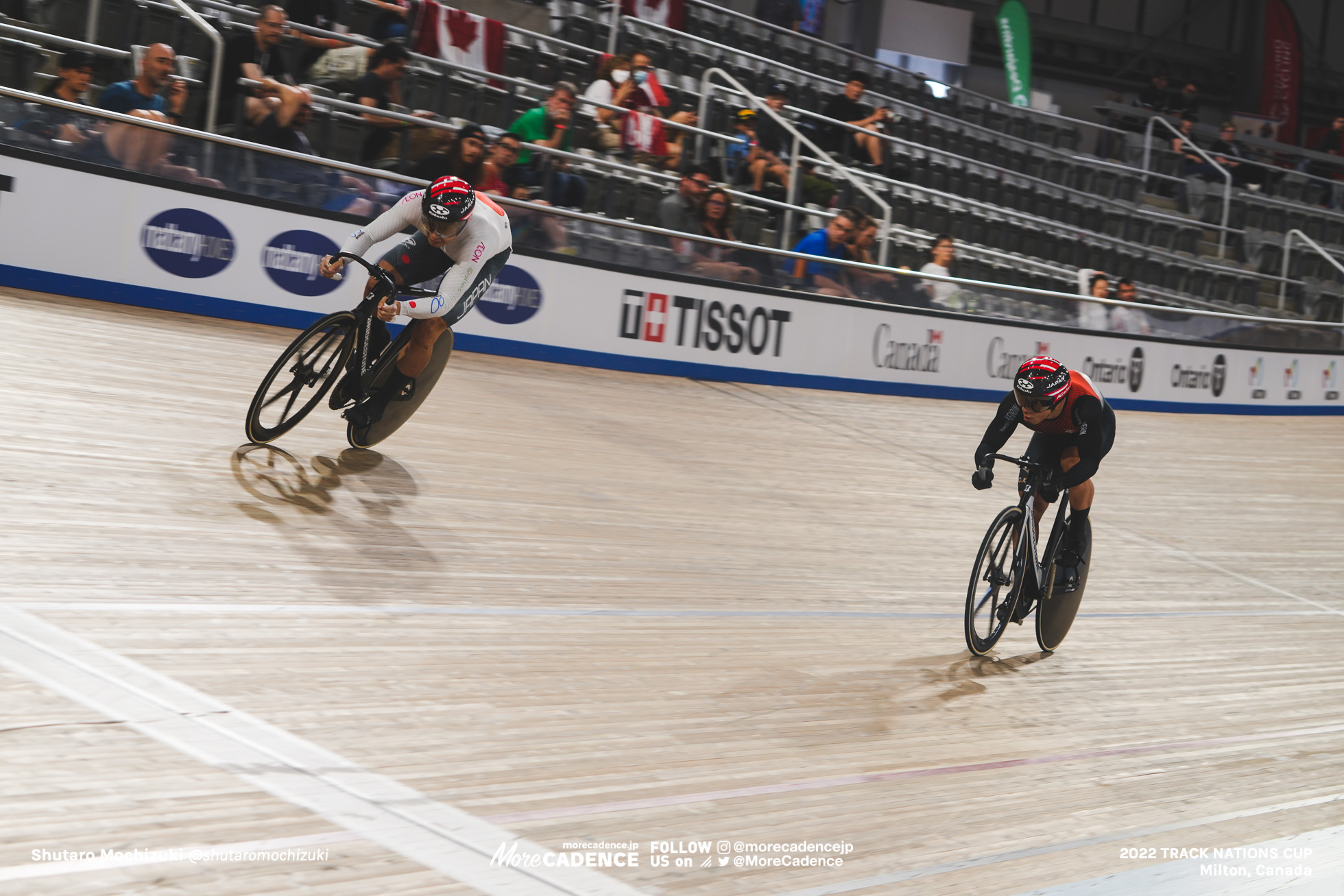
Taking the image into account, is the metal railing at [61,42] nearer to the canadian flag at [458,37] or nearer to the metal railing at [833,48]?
the canadian flag at [458,37]

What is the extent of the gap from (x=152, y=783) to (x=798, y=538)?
3865 mm

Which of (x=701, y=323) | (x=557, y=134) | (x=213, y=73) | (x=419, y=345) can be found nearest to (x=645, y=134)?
(x=557, y=134)

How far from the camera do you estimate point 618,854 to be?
2545 millimetres

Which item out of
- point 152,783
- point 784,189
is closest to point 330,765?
point 152,783

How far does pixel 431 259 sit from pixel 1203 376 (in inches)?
407

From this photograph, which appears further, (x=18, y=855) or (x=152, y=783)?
(x=152, y=783)

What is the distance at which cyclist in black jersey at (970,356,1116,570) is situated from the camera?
4.38m

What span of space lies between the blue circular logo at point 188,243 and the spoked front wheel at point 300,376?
8.44 feet

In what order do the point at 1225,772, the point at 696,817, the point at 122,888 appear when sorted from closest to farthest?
1. the point at 122,888
2. the point at 696,817
3. the point at 1225,772

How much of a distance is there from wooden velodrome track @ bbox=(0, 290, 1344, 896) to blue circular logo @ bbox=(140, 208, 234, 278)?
0.48m

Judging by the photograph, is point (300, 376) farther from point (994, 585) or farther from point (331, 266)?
point (994, 585)

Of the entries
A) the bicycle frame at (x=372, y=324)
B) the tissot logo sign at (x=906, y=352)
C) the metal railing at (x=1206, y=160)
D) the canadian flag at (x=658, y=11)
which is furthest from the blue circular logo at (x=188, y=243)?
the metal railing at (x=1206, y=160)

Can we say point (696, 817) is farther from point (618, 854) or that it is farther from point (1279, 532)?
point (1279, 532)

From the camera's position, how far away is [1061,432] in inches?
187
